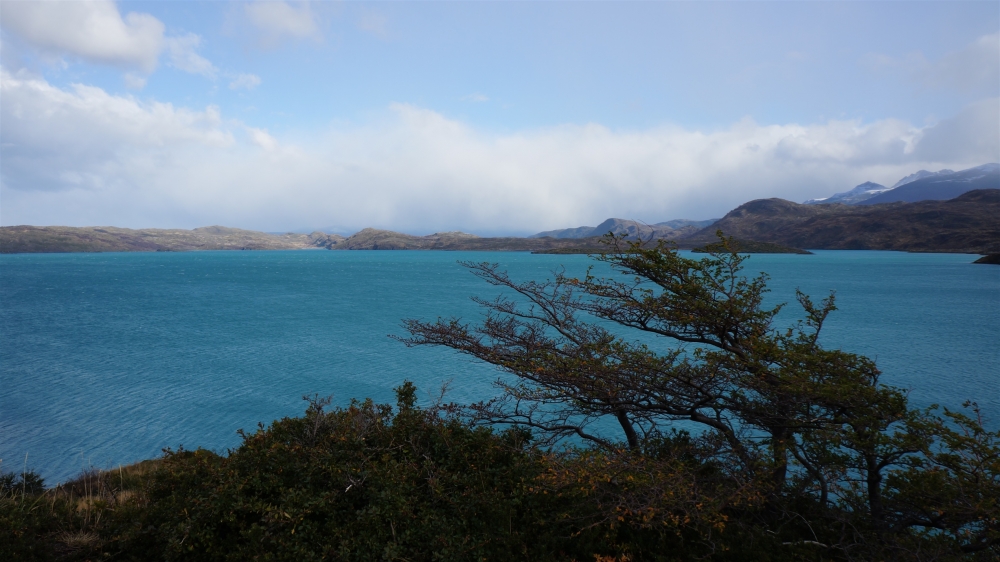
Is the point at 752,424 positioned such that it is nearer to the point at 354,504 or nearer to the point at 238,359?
the point at 354,504

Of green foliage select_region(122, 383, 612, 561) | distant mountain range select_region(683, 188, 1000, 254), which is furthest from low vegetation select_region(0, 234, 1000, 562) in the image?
distant mountain range select_region(683, 188, 1000, 254)

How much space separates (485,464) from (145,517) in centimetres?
520

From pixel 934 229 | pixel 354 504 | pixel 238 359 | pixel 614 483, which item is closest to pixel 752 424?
pixel 614 483

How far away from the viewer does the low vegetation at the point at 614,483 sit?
262 inches

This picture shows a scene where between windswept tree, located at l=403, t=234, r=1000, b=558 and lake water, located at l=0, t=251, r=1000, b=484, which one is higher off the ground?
windswept tree, located at l=403, t=234, r=1000, b=558

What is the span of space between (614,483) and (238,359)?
33.1 meters

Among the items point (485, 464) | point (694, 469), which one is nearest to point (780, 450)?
point (694, 469)

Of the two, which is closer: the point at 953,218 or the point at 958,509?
the point at 958,509

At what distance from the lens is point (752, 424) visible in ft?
29.5

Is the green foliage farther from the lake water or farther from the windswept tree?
the lake water

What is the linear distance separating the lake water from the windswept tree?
15298mm

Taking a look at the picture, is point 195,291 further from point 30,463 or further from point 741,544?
point 741,544

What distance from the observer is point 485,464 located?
29.0 ft

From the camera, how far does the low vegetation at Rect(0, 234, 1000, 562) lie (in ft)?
21.8
